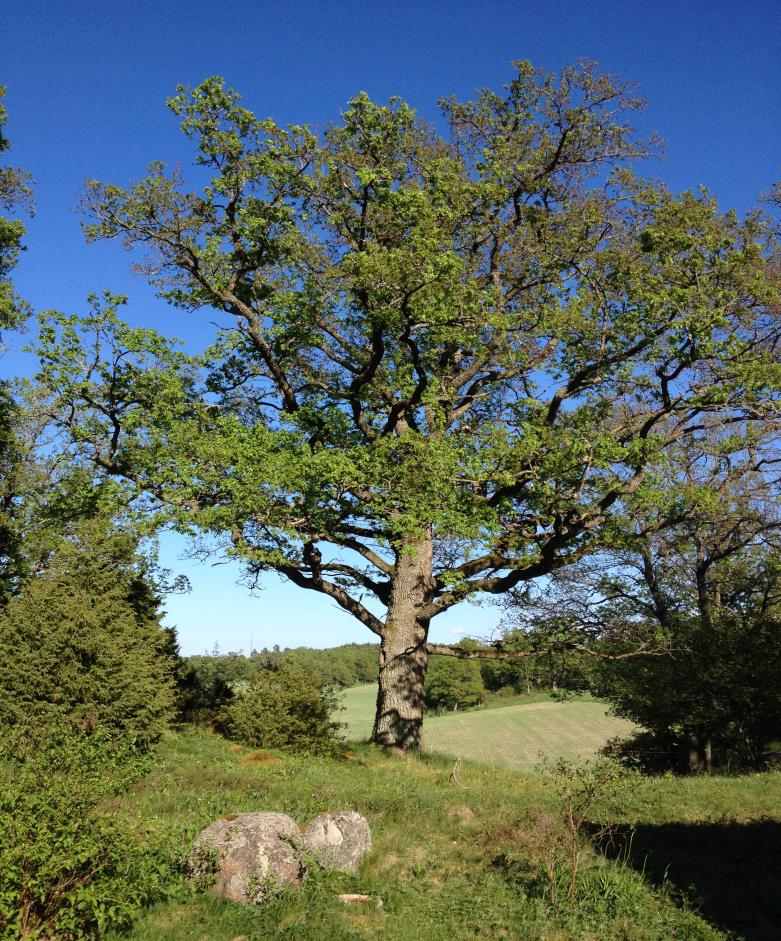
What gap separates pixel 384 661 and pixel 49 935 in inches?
455

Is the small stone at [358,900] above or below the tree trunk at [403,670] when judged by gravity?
below

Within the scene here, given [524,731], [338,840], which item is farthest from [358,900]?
[524,731]

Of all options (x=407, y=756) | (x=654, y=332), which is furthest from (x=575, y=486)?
(x=407, y=756)

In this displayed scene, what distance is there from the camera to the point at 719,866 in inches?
378

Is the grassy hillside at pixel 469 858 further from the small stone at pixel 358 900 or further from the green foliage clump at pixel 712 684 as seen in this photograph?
the green foliage clump at pixel 712 684

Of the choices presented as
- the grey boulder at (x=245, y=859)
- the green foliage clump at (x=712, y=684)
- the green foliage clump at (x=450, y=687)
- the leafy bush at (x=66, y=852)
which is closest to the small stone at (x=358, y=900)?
the grey boulder at (x=245, y=859)

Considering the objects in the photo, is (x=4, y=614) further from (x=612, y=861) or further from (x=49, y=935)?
(x=612, y=861)

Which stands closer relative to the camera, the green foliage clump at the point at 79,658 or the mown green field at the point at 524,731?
the green foliage clump at the point at 79,658

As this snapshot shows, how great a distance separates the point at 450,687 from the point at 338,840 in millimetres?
73739

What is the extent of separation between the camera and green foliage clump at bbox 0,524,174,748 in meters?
13.4

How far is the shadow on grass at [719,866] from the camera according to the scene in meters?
8.17

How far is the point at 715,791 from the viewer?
13875mm

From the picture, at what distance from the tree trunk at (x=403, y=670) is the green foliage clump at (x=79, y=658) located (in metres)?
5.32

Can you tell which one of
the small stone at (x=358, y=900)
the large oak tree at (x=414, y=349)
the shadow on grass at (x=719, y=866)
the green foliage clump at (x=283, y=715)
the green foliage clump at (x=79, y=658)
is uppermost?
→ the large oak tree at (x=414, y=349)
